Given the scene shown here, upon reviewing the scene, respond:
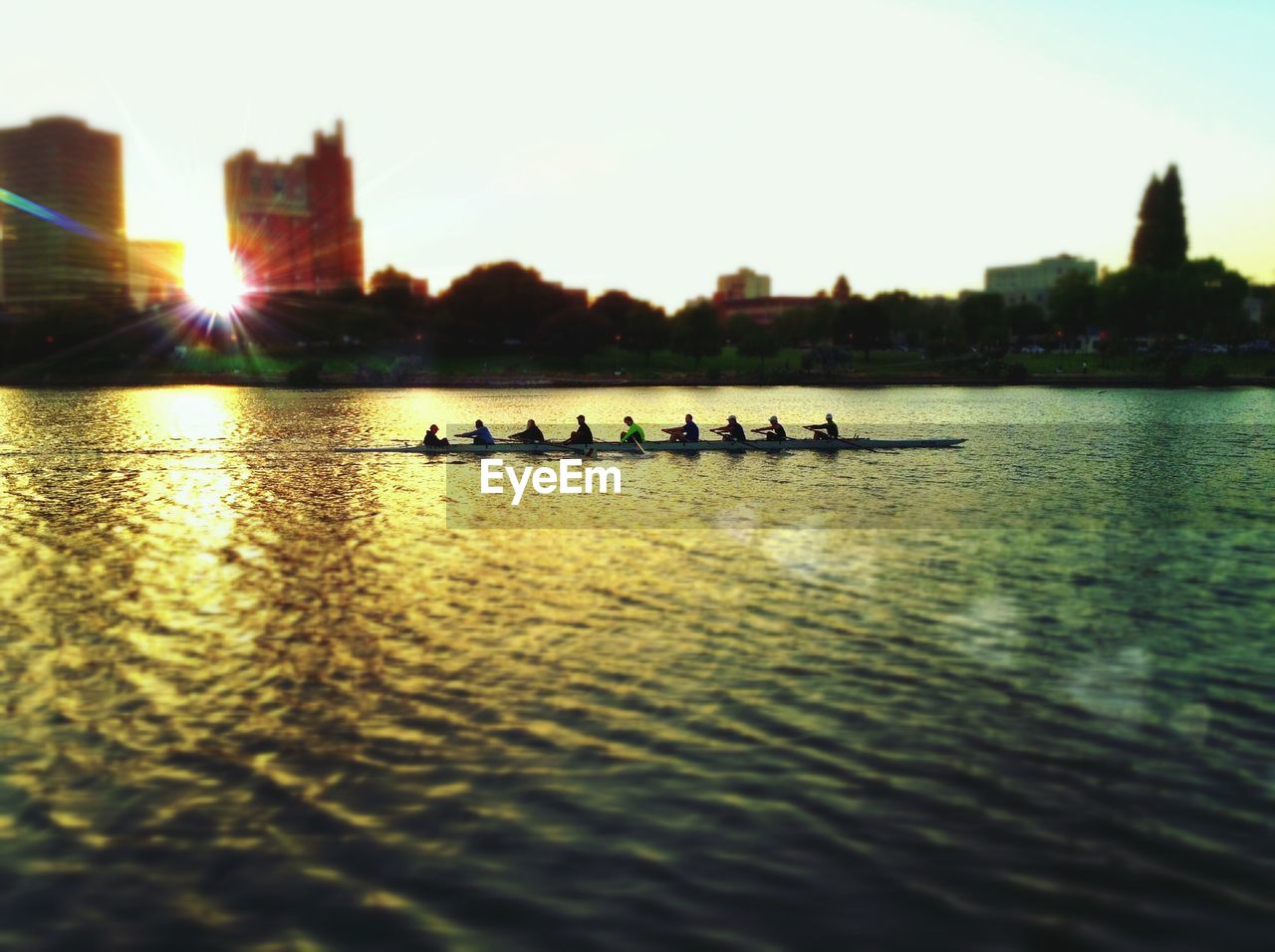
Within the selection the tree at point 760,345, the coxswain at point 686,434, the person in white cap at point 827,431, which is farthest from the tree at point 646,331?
the coxswain at point 686,434

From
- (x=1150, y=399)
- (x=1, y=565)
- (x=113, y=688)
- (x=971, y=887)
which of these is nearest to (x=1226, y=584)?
(x=971, y=887)

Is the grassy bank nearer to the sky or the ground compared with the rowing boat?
nearer to the sky

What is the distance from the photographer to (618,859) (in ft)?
41.7

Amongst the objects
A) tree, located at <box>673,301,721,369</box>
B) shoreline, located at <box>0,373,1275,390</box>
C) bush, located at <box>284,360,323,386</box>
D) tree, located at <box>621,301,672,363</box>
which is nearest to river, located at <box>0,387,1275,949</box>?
bush, located at <box>284,360,323,386</box>

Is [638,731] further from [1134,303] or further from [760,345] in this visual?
[1134,303]

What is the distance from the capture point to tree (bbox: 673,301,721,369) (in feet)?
627

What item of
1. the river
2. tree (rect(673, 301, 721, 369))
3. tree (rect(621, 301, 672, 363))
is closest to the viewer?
the river

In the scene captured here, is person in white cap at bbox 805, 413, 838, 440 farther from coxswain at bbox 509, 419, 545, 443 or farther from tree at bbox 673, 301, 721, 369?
tree at bbox 673, 301, 721, 369

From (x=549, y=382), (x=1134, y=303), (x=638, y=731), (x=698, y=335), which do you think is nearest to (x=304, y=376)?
(x=549, y=382)

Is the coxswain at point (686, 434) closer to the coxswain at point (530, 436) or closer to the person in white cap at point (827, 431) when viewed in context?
the person in white cap at point (827, 431)

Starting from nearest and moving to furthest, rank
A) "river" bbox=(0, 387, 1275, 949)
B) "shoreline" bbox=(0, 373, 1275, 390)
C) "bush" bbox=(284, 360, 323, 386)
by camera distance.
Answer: "river" bbox=(0, 387, 1275, 949), "bush" bbox=(284, 360, 323, 386), "shoreline" bbox=(0, 373, 1275, 390)

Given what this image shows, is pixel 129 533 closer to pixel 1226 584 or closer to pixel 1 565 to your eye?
pixel 1 565

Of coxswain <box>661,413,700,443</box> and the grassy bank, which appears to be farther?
the grassy bank

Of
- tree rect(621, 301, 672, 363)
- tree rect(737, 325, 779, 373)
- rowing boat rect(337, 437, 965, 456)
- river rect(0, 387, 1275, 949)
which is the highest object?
tree rect(621, 301, 672, 363)
